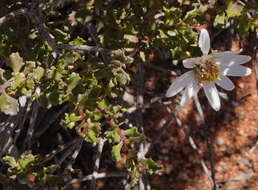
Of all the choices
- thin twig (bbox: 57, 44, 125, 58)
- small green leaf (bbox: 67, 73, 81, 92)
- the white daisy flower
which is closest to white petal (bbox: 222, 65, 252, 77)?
the white daisy flower

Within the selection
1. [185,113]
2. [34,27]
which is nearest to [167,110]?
[185,113]

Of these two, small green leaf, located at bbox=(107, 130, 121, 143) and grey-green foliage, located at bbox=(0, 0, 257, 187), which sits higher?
grey-green foliage, located at bbox=(0, 0, 257, 187)

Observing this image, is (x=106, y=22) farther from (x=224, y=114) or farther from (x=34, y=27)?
(x=224, y=114)

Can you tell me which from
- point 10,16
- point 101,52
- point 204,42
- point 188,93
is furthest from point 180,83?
point 10,16

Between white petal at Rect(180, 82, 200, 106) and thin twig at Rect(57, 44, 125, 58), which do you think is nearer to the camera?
thin twig at Rect(57, 44, 125, 58)

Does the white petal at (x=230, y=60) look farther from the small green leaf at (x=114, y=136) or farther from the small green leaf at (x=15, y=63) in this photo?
the small green leaf at (x=15, y=63)

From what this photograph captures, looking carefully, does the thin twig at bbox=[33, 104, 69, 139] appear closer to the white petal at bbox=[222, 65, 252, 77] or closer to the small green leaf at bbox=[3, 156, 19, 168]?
the small green leaf at bbox=[3, 156, 19, 168]
